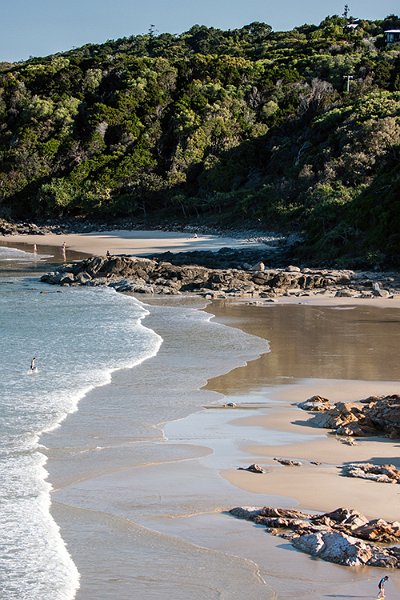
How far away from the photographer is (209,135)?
66.4m

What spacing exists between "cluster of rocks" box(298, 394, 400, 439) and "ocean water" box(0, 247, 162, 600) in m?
3.58

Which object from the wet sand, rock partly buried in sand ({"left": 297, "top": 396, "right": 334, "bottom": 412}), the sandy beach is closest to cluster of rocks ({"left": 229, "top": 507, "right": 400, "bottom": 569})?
the sandy beach

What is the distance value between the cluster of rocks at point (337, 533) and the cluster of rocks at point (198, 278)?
18.9m

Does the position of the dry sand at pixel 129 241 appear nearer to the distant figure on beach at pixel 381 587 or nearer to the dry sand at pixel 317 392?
the dry sand at pixel 317 392

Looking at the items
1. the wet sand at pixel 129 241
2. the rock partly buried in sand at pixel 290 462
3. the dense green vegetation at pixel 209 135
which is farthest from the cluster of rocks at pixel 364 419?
the wet sand at pixel 129 241

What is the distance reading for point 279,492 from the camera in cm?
851

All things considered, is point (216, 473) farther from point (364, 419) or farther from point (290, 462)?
point (364, 419)

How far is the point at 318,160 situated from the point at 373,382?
3597cm

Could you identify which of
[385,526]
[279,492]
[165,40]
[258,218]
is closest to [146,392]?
[279,492]

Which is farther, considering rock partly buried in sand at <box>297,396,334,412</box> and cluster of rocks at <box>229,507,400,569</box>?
rock partly buried in sand at <box>297,396,334,412</box>

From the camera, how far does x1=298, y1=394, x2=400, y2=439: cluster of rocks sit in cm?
1049

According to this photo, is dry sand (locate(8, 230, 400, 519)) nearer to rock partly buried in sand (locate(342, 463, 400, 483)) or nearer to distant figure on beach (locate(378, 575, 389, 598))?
rock partly buried in sand (locate(342, 463, 400, 483))

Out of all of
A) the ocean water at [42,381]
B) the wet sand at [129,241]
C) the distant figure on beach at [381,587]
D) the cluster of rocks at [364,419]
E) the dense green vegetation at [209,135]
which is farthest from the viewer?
the dense green vegetation at [209,135]

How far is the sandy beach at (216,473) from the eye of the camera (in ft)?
21.9
